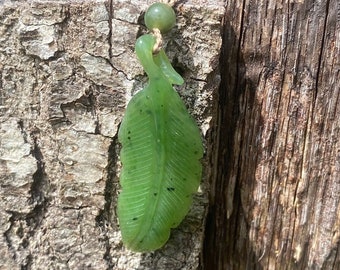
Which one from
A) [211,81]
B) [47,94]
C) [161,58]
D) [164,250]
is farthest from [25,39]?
[164,250]

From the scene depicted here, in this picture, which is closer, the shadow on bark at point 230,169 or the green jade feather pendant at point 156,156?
the green jade feather pendant at point 156,156

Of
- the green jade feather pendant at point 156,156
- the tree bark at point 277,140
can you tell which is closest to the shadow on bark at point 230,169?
the tree bark at point 277,140

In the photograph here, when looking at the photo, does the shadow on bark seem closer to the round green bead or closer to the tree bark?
the tree bark

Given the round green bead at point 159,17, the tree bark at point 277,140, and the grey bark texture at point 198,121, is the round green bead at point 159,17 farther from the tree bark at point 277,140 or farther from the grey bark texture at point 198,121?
the tree bark at point 277,140

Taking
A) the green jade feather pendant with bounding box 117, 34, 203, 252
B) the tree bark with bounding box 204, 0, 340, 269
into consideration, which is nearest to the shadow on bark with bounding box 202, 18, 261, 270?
the tree bark with bounding box 204, 0, 340, 269

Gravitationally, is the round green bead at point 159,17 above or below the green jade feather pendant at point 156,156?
above

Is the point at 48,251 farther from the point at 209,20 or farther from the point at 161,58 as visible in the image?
the point at 209,20

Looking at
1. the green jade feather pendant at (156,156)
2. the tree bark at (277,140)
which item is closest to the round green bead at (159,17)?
the green jade feather pendant at (156,156)

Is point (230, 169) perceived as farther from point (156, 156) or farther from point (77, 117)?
point (77, 117)
